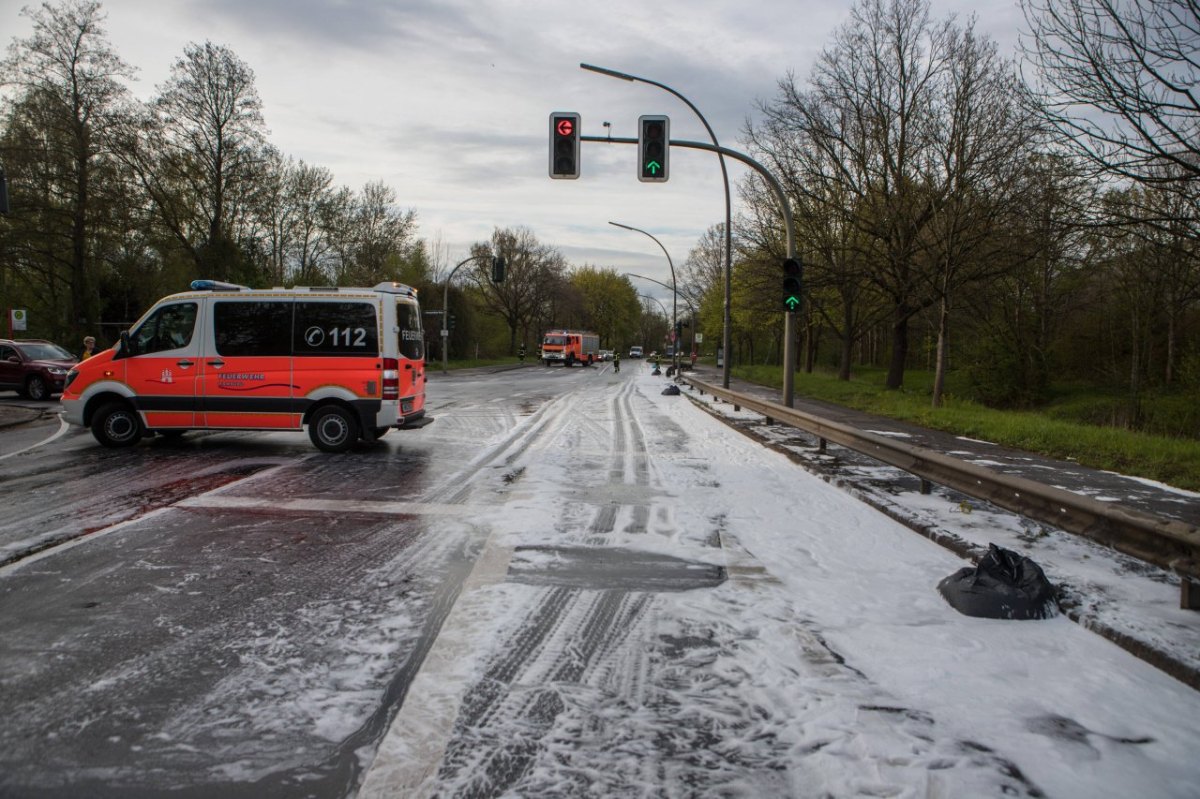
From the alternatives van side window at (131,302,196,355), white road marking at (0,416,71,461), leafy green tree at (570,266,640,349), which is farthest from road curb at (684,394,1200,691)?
leafy green tree at (570,266,640,349)

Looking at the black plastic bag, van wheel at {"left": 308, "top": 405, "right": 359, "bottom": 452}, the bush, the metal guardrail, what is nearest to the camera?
the metal guardrail

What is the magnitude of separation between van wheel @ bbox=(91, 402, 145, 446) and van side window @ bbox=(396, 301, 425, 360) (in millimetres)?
3809

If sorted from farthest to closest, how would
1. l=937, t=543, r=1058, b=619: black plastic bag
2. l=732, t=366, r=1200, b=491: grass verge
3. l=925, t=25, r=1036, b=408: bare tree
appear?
l=925, t=25, r=1036, b=408: bare tree < l=732, t=366, r=1200, b=491: grass verge < l=937, t=543, r=1058, b=619: black plastic bag

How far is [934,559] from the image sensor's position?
18.6 ft

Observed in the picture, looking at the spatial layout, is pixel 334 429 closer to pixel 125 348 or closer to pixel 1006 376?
pixel 125 348

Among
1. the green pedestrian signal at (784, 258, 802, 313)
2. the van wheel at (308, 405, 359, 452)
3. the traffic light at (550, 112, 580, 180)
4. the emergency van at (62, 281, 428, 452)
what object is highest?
the traffic light at (550, 112, 580, 180)

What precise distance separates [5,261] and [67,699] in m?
32.0

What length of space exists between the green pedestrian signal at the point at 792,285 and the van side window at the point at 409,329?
7.00 metres

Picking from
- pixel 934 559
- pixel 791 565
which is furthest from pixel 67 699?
pixel 934 559

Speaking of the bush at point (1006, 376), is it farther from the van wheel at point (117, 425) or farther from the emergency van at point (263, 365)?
the van wheel at point (117, 425)

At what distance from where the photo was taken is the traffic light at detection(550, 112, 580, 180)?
558 inches

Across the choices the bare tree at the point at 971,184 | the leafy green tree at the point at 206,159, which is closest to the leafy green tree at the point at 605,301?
the leafy green tree at the point at 206,159

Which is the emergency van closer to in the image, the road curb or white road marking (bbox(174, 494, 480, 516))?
white road marking (bbox(174, 494, 480, 516))

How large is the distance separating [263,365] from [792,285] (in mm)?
9329
